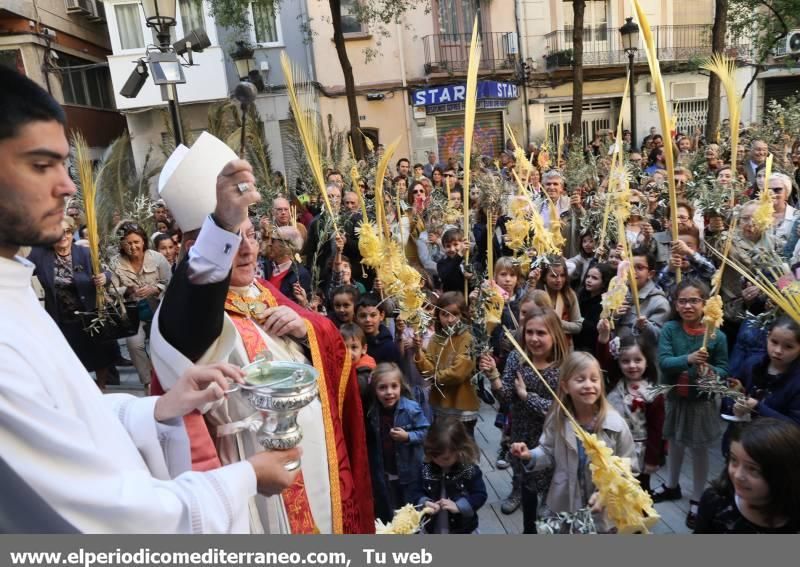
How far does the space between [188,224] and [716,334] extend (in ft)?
9.19

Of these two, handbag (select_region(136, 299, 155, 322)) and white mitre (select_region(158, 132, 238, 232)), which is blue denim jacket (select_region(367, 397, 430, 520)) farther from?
handbag (select_region(136, 299, 155, 322))

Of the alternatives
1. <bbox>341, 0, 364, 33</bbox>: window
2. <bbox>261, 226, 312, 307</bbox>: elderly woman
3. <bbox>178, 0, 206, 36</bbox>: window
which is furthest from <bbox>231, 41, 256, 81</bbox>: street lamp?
<bbox>341, 0, 364, 33</bbox>: window

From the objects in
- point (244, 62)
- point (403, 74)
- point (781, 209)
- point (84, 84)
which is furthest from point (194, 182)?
point (84, 84)

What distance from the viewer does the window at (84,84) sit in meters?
15.9

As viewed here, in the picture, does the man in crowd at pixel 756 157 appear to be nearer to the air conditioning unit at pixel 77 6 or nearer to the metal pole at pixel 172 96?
the metal pole at pixel 172 96

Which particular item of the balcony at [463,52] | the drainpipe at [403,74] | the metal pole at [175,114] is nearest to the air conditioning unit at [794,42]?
the balcony at [463,52]

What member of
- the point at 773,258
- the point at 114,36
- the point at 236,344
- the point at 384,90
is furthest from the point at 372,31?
the point at 236,344

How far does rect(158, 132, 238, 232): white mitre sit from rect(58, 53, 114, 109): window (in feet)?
50.9

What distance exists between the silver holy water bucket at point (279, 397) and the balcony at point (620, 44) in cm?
1954

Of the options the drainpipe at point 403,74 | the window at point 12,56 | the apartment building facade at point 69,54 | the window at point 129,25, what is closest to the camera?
the window at point 12,56

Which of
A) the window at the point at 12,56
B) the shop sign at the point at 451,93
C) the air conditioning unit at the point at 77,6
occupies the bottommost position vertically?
the shop sign at the point at 451,93

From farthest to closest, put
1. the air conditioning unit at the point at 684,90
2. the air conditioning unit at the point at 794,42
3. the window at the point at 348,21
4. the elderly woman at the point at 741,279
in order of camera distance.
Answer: the air conditioning unit at the point at 684,90
the air conditioning unit at the point at 794,42
the window at the point at 348,21
the elderly woman at the point at 741,279

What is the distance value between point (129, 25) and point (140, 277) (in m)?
14.3

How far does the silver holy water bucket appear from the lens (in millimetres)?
1453
